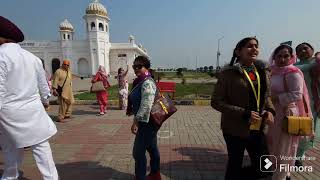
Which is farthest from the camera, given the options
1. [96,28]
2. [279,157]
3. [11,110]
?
[96,28]

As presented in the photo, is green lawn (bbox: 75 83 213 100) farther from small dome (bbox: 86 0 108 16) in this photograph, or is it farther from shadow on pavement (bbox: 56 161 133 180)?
small dome (bbox: 86 0 108 16)

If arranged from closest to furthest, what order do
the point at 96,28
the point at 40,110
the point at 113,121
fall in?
the point at 40,110
the point at 113,121
the point at 96,28

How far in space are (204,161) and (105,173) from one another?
58.7 inches

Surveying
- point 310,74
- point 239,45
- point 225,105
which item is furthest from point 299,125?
point 310,74

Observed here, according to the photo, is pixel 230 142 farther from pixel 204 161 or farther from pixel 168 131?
pixel 168 131

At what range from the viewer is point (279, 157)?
3.62 meters

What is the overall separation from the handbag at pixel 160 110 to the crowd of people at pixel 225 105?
8cm

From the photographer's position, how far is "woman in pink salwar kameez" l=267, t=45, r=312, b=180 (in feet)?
11.5

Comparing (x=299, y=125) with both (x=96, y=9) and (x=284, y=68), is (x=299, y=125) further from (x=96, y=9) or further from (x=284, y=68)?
(x=96, y=9)

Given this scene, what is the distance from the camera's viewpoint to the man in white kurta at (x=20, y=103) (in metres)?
3.02

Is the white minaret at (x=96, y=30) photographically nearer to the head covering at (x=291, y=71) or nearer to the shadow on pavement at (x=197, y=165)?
the shadow on pavement at (x=197, y=165)

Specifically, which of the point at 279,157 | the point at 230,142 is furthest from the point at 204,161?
the point at 230,142

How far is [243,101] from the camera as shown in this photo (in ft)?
10.1

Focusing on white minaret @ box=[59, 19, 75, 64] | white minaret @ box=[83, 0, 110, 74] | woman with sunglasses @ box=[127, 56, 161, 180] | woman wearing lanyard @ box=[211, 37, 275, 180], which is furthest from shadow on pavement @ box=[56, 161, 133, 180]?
white minaret @ box=[59, 19, 75, 64]
